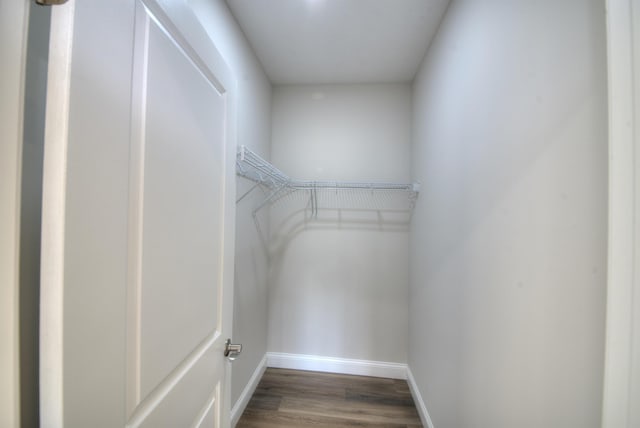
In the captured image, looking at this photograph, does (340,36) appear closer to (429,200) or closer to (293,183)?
(293,183)

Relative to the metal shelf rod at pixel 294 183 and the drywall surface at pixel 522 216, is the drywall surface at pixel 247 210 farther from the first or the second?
the drywall surface at pixel 522 216

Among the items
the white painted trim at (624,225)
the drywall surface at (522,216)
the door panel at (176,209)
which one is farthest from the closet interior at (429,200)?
the door panel at (176,209)

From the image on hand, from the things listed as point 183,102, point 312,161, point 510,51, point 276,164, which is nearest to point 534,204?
point 510,51

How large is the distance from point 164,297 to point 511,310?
1046 millimetres

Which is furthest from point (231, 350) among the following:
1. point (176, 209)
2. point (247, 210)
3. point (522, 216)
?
point (522, 216)

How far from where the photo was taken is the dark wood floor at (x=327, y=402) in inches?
65.9

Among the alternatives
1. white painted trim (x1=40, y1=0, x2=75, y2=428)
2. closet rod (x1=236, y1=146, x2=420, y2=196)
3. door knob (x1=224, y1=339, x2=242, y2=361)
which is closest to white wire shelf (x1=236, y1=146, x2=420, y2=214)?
closet rod (x1=236, y1=146, x2=420, y2=196)

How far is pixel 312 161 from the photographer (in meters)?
2.27

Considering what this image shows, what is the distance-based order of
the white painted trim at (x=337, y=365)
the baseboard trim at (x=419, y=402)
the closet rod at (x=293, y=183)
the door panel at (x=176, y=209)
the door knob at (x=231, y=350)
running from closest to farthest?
the door panel at (x=176, y=209) → the door knob at (x=231, y=350) → the baseboard trim at (x=419, y=402) → the closet rod at (x=293, y=183) → the white painted trim at (x=337, y=365)

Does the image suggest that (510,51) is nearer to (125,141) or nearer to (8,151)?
(125,141)

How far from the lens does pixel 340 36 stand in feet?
5.50

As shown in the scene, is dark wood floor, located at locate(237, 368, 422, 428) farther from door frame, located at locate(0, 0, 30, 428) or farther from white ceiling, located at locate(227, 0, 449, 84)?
white ceiling, located at locate(227, 0, 449, 84)

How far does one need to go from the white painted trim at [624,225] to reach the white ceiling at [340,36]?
1.31 m

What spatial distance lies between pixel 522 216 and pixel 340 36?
1.55 metres
